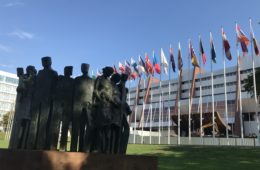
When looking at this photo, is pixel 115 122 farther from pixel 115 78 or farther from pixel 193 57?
pixel 193 57

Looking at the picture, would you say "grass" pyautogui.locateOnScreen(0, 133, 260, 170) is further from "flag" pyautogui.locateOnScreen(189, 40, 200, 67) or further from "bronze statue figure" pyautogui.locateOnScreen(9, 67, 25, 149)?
"flag" pyautogui.locateOnScreen(189, 40, 200, 67)

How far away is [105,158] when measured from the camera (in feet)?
22.5

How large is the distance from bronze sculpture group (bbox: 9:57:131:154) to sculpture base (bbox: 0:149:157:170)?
61 centimetres

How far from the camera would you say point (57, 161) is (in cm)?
626

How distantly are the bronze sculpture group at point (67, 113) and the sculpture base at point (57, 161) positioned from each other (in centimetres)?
61

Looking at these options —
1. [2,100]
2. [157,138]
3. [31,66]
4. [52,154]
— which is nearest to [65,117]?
[52,154]

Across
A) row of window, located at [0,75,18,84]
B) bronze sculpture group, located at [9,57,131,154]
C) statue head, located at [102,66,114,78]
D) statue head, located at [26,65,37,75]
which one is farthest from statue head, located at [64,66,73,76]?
row of window, located at [0,75,18,84]

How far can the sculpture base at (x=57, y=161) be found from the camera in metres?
6.12

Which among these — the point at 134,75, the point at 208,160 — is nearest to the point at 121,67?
the point at 134,75

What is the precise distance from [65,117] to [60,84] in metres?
0.76

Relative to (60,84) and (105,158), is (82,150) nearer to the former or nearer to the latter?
(105,158)

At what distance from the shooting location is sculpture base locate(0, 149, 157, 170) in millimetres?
6121

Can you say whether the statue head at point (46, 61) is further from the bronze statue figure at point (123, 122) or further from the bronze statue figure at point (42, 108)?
the bronze statue figure at point (123, 122)

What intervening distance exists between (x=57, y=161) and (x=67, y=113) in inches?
54.7
